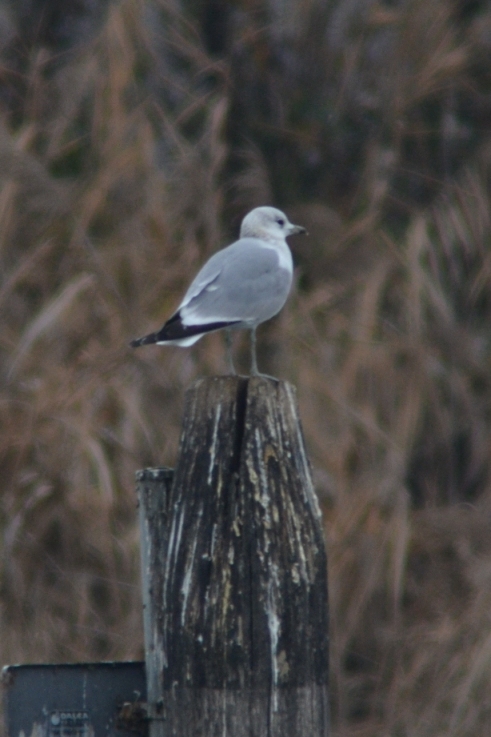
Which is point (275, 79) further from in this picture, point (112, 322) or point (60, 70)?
point (112, 322)

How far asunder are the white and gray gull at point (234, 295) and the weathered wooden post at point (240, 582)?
30.2 inches

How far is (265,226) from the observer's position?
329 cm

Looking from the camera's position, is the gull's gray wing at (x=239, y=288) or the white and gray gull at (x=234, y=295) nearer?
the white and gray gull at (x=234, y=295)

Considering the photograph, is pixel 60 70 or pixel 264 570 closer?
pixel 264 570

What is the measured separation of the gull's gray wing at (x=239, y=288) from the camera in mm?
2676

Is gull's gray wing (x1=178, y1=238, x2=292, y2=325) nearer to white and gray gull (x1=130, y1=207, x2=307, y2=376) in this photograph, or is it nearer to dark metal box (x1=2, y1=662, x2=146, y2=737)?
white and gray gull (x1=130, y1=207, x2=307, y2=376)

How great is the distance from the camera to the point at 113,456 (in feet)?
12.6

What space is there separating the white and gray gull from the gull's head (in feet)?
0.57

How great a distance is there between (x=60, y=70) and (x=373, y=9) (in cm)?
136

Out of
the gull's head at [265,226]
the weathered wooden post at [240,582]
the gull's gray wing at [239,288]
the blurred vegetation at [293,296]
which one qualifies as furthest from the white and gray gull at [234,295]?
the blurred vegetation at [293,296]

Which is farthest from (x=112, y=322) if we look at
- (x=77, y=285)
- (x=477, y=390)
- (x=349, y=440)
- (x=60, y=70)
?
(x=60, y=70)

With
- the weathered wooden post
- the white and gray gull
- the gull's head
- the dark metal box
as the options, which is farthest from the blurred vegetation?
the weathered wooden post

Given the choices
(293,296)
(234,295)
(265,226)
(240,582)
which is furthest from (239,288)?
(293,296)

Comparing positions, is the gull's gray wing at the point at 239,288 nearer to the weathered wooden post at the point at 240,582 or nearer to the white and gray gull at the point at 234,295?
the white and gray gull at the point at 234,295
